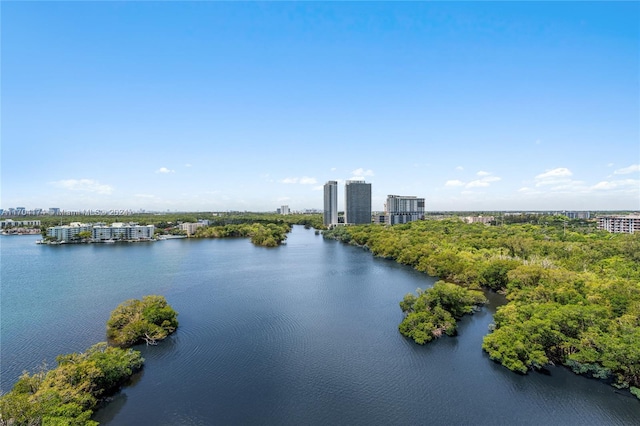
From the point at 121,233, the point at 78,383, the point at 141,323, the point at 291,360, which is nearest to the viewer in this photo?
the point at 78,383

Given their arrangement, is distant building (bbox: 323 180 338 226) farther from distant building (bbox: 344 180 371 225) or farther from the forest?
the forest

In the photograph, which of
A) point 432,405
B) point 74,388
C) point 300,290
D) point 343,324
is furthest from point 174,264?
point 432,405

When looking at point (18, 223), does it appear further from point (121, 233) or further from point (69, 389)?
point (69, 389)

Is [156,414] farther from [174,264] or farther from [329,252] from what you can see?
[329,252]

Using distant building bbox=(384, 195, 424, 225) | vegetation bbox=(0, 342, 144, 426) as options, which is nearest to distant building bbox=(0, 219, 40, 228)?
distant building bbox=(384, 195, 424, 225)

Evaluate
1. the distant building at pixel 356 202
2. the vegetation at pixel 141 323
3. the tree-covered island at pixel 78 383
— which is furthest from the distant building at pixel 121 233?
the tree-covered island at pixel 78 383

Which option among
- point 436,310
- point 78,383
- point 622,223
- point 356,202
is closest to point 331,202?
point 356,202
